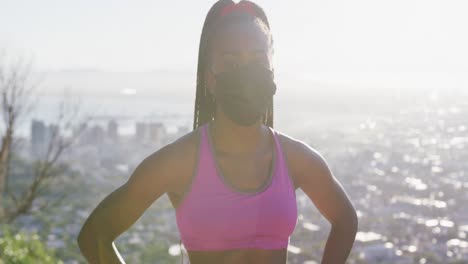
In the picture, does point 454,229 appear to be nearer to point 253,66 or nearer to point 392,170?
point 392,170

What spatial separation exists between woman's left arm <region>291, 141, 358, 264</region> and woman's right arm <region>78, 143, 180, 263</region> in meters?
0.45

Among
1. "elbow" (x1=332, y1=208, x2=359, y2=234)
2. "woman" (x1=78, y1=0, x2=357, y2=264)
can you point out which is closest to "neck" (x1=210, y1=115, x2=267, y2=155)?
"woman" (x1=78, y1=0, x2=357, y2=264)

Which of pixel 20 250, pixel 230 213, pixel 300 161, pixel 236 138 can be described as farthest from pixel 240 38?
pixel 20 250

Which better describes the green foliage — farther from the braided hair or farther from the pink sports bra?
the pink sports bra

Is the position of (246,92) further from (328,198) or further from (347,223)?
(347,223)

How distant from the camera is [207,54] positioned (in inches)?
94.0

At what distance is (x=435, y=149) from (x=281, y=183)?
4067 inches

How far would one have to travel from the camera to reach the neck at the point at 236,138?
2.27m

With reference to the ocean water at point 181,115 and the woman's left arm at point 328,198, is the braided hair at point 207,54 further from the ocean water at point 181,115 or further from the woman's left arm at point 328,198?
the ocean water at point 181,115

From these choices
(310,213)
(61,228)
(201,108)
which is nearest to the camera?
(201,108)

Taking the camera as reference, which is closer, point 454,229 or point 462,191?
point 454,229

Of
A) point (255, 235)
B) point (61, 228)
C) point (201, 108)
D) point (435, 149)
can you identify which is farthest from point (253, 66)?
point (435, 149)

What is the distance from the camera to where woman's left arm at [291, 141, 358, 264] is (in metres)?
2.31

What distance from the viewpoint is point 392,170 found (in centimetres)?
8981
